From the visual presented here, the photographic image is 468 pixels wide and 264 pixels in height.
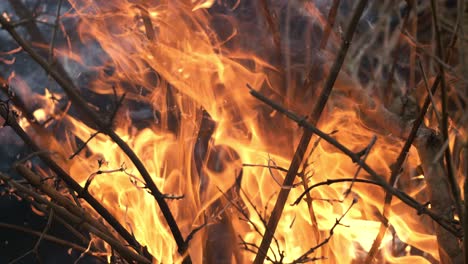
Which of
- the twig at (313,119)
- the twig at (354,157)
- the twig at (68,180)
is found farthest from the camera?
the twig at (68,180)

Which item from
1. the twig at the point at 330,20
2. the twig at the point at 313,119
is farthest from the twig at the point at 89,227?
the twig at the point at 330,20

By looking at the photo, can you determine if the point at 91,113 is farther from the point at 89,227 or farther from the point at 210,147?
the point at 210,147

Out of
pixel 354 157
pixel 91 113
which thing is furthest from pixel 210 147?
pixel 354 157

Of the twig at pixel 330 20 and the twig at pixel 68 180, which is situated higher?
the twig at pixel 330 20

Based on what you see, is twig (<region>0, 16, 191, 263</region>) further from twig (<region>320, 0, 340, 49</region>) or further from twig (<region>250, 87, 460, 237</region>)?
twig (<region>320, 0, 340, 49</region>)

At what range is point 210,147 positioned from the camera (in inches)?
68.5

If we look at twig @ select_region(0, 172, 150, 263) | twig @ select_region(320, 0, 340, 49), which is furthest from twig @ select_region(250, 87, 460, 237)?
twig @ select_region(320, 0, 340, 49)

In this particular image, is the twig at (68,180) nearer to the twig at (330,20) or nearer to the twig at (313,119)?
the twig at (313,119)

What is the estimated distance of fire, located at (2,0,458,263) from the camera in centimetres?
165

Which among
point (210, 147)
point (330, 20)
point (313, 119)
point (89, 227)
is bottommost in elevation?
point (89, 227)

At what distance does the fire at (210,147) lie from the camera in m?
1.65

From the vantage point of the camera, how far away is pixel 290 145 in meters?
1.73

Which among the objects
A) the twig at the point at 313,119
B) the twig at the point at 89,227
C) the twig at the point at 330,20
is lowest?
the twig at the point at 89,227

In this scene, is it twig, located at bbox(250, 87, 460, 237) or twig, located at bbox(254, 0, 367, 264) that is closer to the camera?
twig, located at bbox(250, 87, 460, 237)
